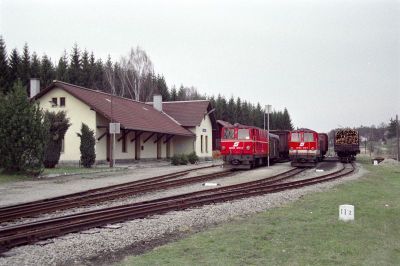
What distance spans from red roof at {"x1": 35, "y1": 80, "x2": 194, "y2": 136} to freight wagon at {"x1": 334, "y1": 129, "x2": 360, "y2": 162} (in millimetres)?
14053

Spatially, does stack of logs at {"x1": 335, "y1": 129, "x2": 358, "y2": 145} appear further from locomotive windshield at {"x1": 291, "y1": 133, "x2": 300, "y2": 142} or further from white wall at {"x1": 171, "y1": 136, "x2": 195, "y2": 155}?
white wall at {"x1": 171, "y1": 136, "x2": 195, "y2": 155}

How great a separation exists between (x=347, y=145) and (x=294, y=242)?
1399 inches

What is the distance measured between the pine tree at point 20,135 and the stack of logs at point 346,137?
28.7 m

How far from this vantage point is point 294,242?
25.3 ft

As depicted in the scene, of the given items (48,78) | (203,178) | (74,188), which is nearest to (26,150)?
(74,188)

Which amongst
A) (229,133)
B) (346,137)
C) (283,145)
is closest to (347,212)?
(229,133)

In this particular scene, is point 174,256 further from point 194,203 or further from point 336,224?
point 194,203

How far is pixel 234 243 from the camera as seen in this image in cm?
759

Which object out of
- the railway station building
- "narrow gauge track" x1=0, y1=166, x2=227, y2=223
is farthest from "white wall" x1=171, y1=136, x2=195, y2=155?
"narrow gauge track" x1=0, y1=166, x2=227, y2=223

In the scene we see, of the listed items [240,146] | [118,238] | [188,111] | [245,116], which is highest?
[245,116]

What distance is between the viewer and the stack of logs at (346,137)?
136 ft

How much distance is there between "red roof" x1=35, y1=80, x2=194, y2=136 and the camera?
32312mm

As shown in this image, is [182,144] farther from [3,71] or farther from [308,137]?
[3,71]

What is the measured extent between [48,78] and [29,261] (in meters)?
57.1
